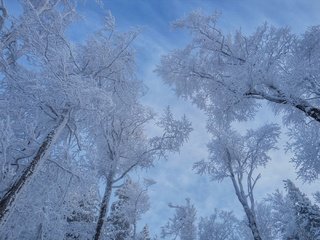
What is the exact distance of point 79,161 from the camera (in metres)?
8.17

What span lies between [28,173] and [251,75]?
6337 mm

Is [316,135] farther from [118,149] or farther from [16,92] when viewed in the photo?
[16,92]

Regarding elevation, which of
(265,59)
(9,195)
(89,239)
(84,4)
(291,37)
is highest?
(84,4)

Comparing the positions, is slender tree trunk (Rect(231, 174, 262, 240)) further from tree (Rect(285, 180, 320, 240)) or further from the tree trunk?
tree (Rect(285, 180, 320, 240))

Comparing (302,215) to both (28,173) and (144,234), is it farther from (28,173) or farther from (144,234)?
(28,173)

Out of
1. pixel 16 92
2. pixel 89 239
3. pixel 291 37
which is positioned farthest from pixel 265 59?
pixel 89 239

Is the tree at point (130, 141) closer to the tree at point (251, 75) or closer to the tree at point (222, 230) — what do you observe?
the tree at point (251, 75)

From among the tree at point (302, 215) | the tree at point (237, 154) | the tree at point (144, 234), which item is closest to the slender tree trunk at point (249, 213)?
the tree at point (237, 154)

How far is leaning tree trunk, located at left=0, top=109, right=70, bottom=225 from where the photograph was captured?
5.79m

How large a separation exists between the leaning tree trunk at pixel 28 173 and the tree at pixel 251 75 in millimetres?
5037

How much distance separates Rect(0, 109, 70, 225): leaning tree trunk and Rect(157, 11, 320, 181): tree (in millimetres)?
5037

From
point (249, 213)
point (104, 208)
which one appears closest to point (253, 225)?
point (249, 213)

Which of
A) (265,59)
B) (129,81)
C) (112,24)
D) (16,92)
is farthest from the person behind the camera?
(129,81)

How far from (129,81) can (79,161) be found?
3.70 metres
